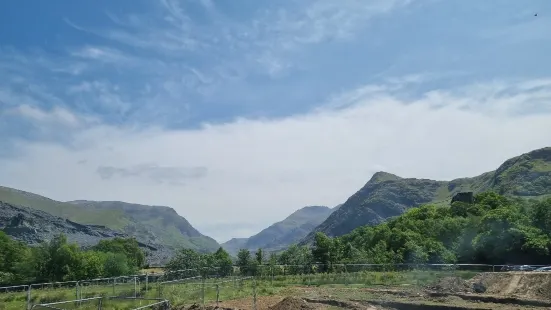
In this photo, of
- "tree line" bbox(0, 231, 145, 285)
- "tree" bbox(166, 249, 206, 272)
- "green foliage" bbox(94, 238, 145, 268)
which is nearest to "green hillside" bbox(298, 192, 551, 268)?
"tree" bbox(166, 249, 206, 272)

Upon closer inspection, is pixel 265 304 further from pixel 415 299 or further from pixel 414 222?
pixel 414 222

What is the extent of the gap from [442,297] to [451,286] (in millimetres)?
7046

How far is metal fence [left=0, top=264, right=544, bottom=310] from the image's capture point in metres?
38.1

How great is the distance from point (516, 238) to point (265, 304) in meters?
48.4

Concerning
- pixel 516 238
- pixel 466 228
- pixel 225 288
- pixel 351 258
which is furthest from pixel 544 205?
pixel 225 288

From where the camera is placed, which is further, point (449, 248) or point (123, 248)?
point (123, 248)

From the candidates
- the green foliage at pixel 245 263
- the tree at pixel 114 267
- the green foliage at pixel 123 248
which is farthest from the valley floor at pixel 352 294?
the green foliage at pixel 123 248

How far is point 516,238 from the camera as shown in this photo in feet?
221

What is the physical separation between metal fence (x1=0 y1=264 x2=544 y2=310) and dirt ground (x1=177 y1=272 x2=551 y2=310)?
250cm

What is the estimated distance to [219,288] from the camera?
4491cm

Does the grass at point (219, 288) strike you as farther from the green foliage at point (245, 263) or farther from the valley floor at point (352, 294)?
the green foliage at point (245, 263)

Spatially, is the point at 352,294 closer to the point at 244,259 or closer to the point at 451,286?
the point at 451,286

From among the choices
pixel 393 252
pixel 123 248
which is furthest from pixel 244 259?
pixel 123 248

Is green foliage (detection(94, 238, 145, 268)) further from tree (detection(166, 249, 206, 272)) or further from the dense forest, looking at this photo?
tree (detection(166, 249, 206, 272))
